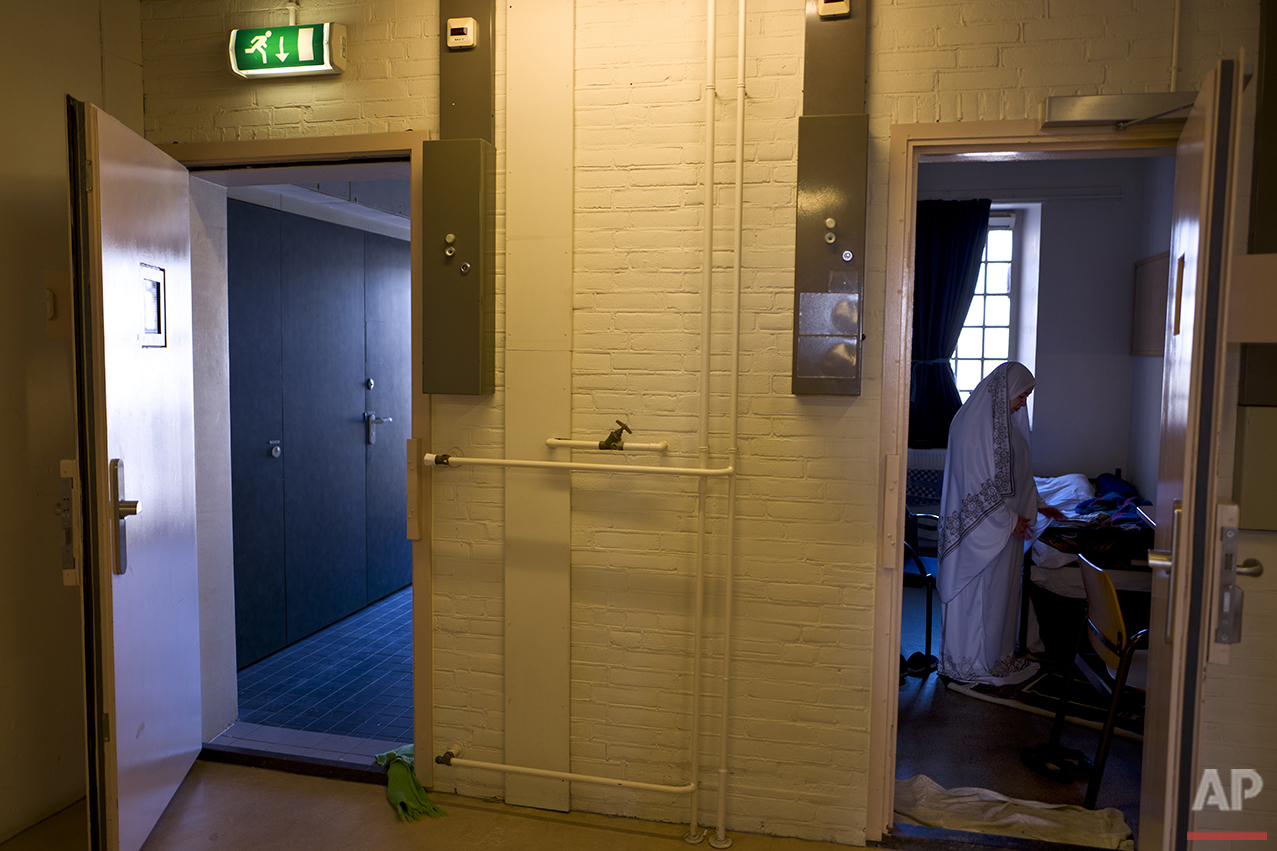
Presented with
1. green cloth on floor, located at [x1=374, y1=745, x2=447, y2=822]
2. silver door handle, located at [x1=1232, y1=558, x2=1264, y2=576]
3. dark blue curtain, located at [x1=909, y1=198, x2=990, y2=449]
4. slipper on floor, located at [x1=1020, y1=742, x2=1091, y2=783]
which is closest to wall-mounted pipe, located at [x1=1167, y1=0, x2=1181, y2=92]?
silver door handle, located at [x1=1232, y1=558, x2=1264, y2=576]

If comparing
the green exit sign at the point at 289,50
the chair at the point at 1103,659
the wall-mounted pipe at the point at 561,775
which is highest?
the green exit sign at the point at 289,50

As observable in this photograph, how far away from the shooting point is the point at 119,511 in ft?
7.76

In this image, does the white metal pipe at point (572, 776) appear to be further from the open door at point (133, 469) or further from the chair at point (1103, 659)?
the chair at point (1103, 659)

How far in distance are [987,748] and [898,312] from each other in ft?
6.46

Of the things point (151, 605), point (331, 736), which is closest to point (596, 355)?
point (151, 605)

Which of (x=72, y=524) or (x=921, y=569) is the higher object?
(x=72, y=524)

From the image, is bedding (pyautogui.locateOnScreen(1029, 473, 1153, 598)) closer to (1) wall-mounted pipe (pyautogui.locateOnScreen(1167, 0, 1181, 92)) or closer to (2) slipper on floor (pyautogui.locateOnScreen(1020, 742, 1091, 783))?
(2) slipper on floor (pyautogui.locateOnScreen(1020, 742, 1091, 783))

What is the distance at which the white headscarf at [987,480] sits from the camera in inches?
155

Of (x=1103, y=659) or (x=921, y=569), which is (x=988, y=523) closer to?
(x=921, y=569)

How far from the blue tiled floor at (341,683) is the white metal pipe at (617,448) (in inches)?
59.3

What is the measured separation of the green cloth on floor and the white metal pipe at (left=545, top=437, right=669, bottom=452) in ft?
4.27

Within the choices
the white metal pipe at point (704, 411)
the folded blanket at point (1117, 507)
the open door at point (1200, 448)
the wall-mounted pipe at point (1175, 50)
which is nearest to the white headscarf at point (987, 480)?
the folded blanket at point (1117, 507)

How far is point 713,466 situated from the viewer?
275 centimetres

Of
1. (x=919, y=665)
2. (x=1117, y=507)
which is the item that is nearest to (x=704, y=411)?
(x=919, y=665)
